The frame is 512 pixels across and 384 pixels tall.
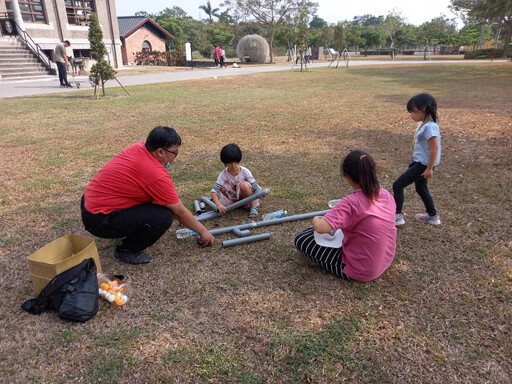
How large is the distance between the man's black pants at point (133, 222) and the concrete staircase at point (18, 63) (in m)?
20.2

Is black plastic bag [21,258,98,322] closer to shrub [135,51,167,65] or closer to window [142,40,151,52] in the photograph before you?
shrub [135,51,167,65]

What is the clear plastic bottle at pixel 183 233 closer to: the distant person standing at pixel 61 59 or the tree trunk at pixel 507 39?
the distant person standing at pixel 61 59

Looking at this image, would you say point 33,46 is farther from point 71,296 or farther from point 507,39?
point 507,39

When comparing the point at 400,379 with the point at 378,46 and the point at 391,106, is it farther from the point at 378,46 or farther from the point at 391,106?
the point at 378,46

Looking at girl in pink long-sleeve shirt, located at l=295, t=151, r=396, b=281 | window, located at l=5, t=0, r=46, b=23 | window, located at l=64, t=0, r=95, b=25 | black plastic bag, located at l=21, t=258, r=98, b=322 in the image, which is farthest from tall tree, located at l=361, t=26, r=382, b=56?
black plastic bag, located at l=21, t=258, r=98, b=322

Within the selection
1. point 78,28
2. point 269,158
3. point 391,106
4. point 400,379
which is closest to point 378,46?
point 78,28

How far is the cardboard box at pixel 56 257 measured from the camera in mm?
2605

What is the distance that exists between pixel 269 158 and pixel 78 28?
24.8 meters

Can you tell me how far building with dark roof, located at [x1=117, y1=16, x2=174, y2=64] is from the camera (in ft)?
115

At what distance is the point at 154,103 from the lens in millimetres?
12062

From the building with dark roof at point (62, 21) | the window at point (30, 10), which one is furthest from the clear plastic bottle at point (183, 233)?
the window at point (30, 10)

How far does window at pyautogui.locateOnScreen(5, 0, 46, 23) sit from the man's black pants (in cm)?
2465

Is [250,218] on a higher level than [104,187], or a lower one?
lower

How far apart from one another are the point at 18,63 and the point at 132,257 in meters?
21.6
